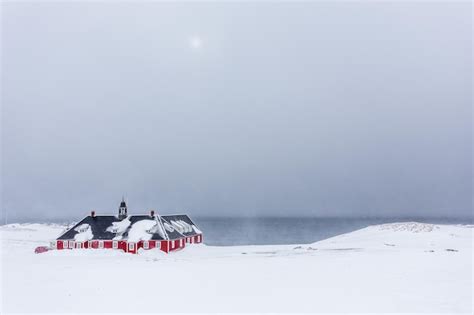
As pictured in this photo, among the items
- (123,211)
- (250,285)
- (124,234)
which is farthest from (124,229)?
(250,285)

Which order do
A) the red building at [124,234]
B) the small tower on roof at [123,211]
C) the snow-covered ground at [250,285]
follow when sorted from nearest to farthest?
the snow-covered ground at [250,285]
the red building at [124,234]
the small tower on roof at [123,211]

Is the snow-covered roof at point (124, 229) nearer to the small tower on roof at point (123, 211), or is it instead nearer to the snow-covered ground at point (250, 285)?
the small tower on roof at point (123, 211)

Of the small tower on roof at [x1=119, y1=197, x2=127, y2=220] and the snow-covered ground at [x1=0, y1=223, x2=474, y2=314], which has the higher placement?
the small tower on roof at [x1=119, y1=197, x2=127, y2=220]

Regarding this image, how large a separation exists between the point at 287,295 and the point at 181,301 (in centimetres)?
598

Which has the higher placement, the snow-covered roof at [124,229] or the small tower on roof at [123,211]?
the small tower on roof at [123,211]

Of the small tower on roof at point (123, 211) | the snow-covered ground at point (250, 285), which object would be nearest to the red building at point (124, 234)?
the small tower on roof at point (123, 211)

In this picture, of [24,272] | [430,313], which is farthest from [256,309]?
[24,272]

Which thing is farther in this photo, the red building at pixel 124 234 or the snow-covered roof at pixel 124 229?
the snow-covered roof at pixel 124 229

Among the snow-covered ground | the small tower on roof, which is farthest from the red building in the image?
the snow-covered ground

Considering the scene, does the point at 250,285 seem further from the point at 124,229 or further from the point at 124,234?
the point at 124,229

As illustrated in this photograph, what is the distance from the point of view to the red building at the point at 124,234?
51.3 m

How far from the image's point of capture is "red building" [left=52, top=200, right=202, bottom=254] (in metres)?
51.3

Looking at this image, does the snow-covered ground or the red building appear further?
the red building

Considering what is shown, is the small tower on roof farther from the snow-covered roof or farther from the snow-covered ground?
the snow-covered ground
